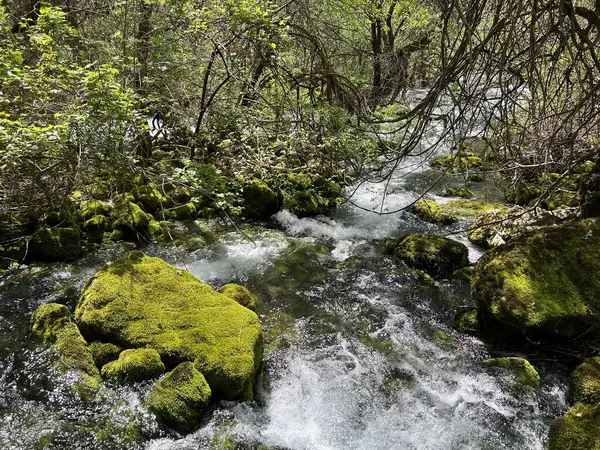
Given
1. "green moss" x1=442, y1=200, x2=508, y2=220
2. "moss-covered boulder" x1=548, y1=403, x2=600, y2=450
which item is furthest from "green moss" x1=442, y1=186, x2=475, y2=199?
"moss-covered boulder" x1=548, y1=403, x2=600, y2=450

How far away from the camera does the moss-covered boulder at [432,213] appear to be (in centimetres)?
868

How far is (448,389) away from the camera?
416 cm

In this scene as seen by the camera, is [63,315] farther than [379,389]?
Yes

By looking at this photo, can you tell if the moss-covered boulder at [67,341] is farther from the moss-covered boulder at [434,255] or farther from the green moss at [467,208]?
the green moss at [467,208]

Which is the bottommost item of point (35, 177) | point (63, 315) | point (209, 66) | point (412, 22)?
point (63, 315)

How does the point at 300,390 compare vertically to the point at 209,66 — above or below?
below

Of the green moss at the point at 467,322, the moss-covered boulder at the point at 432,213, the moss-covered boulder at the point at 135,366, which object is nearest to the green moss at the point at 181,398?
the moss-covered boulder at the point at 135,366

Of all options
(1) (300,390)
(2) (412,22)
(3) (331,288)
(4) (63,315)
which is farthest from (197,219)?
(2) (412,22)

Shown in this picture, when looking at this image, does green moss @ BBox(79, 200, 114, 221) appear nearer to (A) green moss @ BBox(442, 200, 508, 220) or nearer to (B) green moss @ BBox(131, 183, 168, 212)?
(B) green moss @ BBox(131, 183, 168, 212)

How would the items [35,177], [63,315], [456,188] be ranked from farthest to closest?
[456,188] < [35,177] < [63,315]

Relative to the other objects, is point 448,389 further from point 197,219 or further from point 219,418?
point 197,219

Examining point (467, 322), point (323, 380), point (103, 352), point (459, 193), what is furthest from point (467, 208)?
point (103, 352)

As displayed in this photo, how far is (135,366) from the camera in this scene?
3.87 m

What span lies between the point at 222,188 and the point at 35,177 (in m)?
2.54
